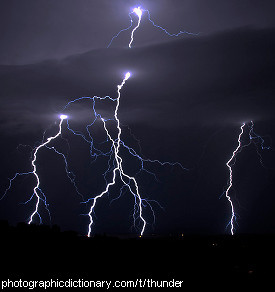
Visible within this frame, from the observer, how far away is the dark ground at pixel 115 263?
6.20m

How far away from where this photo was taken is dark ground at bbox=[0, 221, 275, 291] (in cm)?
620

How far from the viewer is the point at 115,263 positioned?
7090 millimetres

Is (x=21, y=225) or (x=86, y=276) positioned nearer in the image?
(x=86, y=276)

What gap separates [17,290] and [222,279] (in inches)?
149

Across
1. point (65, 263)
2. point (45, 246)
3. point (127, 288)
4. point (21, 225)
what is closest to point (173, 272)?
point (127, 288)

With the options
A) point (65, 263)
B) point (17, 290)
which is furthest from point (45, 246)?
point (17, 290)

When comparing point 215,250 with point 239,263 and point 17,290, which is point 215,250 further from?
point 17,290

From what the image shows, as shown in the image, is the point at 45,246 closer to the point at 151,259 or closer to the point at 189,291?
the point at 151,259

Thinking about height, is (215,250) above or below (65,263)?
above

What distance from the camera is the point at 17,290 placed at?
16.9 feet

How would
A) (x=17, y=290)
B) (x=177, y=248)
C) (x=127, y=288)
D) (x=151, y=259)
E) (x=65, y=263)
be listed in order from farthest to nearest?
1. (x=177, y=248)
2. (x=151, y=259)
3. (x=65, y=263)
4. (x=127, y=288)
5. (x=17, y=290)

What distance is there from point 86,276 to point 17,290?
1331 mm

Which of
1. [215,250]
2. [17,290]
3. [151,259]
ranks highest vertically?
[215,250]

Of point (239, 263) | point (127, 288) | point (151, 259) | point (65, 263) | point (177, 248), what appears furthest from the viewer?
point (177, 248)
